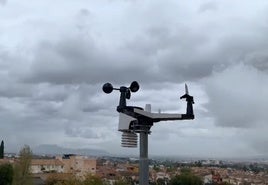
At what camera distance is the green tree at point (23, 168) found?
44656 mm

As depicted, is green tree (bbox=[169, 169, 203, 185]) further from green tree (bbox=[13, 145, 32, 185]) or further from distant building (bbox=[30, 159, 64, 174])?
distant building (bbox=[30, 159, 64, 174])

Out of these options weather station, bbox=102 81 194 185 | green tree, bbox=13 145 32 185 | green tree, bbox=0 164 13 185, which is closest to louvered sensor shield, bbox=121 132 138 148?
weather station, bbox=102 81 194 185

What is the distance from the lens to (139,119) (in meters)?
11.1

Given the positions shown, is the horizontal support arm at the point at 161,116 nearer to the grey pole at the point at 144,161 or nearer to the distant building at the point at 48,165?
the grey pole at the point at 144,161

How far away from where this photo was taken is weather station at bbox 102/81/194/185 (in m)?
10.9

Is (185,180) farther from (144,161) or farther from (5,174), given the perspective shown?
(144,161)

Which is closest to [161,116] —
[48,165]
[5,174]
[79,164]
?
[5,174]

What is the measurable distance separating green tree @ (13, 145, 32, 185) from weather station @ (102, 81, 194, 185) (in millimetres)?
35148

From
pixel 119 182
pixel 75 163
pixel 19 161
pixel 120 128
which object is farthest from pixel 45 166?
pixel 120 128

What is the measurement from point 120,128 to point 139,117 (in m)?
0.48

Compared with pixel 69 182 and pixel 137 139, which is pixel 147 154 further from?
pixel 69 182

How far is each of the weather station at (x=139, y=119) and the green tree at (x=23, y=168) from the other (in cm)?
3515

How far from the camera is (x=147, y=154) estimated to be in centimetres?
1117

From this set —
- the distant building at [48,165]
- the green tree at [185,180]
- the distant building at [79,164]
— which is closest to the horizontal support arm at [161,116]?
the green tree at [185,180]
